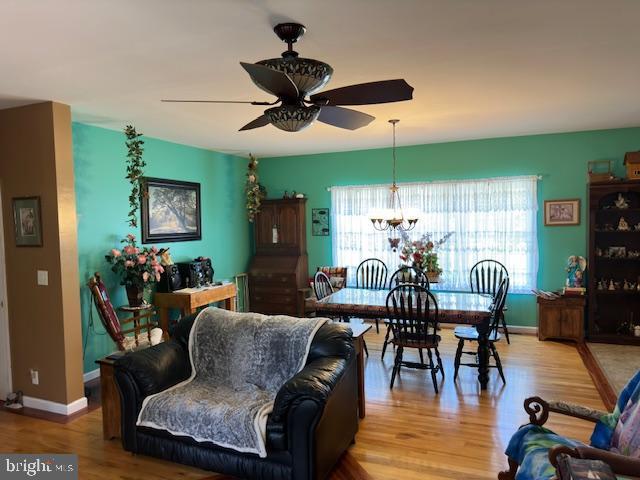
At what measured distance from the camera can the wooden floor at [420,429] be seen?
2691 millimetres

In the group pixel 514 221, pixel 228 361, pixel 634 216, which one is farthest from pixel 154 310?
pixel 634 216

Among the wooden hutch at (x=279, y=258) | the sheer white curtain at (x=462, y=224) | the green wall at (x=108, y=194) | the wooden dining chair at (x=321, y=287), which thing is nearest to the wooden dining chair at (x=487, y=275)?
the sheer white curtain at (x=462, y=224)

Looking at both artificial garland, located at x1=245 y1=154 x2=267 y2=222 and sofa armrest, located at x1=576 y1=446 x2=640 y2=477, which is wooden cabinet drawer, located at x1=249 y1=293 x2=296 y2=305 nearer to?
artificial garland, located at x1=245 y1=154 x2=267 y2=222

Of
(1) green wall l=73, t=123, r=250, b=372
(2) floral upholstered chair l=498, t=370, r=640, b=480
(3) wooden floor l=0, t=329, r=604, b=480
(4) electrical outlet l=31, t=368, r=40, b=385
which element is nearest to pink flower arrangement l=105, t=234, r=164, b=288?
(1) green wall l=73, t=123, r=250, b=372

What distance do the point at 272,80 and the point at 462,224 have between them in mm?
4543

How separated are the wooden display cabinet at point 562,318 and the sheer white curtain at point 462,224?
1.61 feet

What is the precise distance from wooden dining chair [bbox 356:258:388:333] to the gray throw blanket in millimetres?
2996

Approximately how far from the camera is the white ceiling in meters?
2.04

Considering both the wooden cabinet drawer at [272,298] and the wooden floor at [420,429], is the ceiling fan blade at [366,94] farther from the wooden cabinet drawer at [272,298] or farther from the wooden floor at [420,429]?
the wooden cabinet drawer at [272,298]

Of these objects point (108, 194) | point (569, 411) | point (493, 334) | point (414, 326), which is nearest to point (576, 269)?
point (493, 334)

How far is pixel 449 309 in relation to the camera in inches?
151

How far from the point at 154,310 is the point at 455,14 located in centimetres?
420

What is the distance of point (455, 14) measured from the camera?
2113mm

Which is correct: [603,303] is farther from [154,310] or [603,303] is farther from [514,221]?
[154,310]
